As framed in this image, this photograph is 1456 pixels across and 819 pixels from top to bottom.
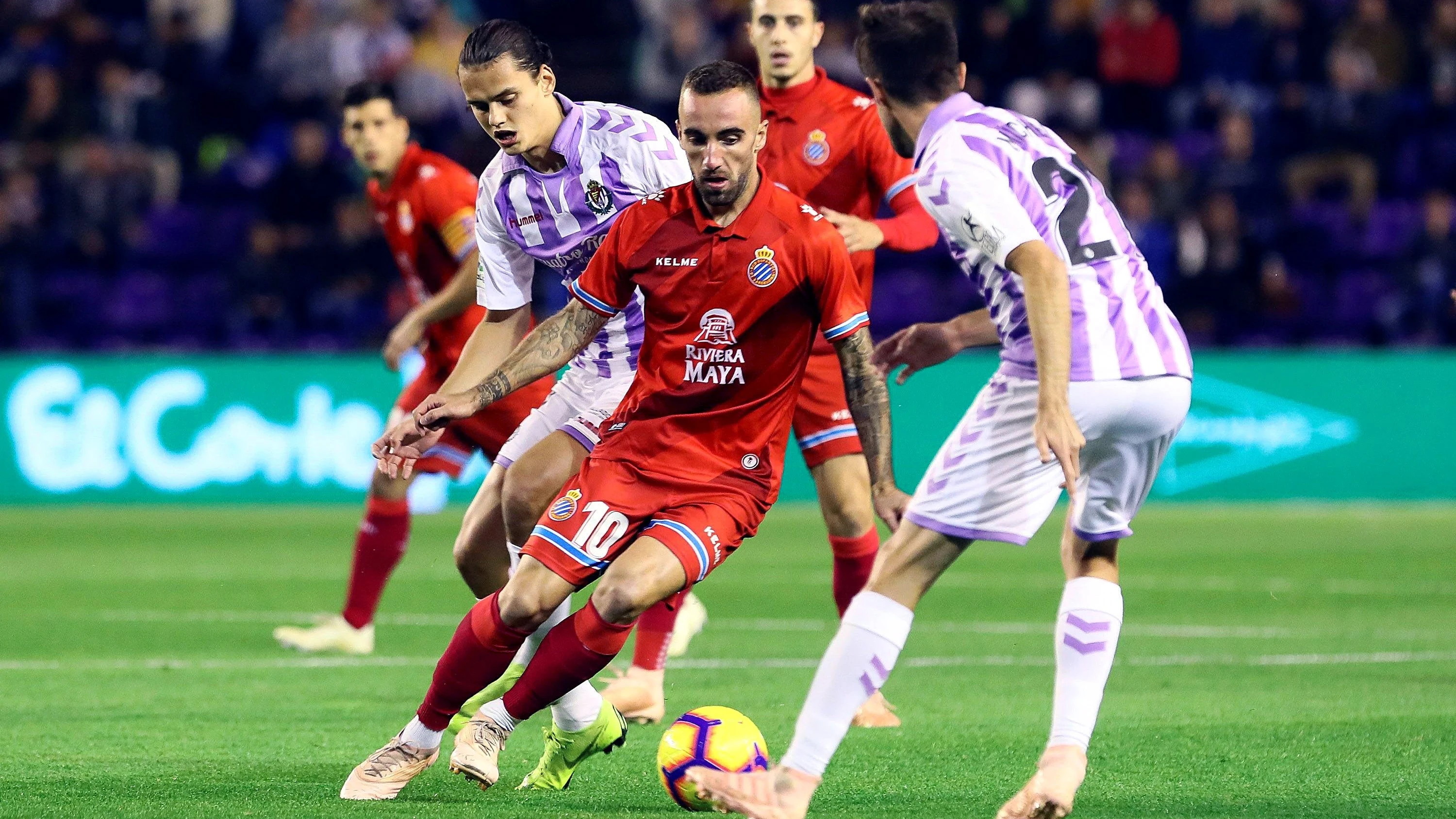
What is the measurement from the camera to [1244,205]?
56.9ft

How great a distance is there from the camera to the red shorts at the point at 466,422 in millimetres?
7629

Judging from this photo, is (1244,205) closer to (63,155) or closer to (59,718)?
(63,155)

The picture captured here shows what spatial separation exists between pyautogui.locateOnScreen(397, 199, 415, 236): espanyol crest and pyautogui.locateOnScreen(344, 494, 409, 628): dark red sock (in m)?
1.20

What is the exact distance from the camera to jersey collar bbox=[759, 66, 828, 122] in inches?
288

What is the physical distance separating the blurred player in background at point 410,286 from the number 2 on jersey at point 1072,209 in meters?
3.78

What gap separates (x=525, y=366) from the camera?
536 cm

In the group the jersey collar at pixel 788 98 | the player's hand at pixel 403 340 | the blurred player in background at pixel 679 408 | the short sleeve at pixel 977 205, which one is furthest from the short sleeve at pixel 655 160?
the player's hand at pixel 403 340

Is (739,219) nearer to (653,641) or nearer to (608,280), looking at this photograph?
(608,280)

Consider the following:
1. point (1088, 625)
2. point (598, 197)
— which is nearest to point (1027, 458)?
point (1088, 625)

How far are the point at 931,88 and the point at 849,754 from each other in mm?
2107

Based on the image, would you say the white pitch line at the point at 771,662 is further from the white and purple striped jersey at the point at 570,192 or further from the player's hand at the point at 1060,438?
the player's hand at the point at 1060,438

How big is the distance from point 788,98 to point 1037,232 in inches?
108

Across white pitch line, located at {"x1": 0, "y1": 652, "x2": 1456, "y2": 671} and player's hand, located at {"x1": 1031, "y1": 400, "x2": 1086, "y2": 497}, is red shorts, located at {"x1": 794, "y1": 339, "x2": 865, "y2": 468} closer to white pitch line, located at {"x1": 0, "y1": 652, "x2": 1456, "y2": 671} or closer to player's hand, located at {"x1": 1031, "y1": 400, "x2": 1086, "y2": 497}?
white pitch line, located at {"x1": 0, "y1": 652, "x2": 1456, "y2": 671}

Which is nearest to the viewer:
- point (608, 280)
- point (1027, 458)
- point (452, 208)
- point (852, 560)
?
point (1027, 458)
